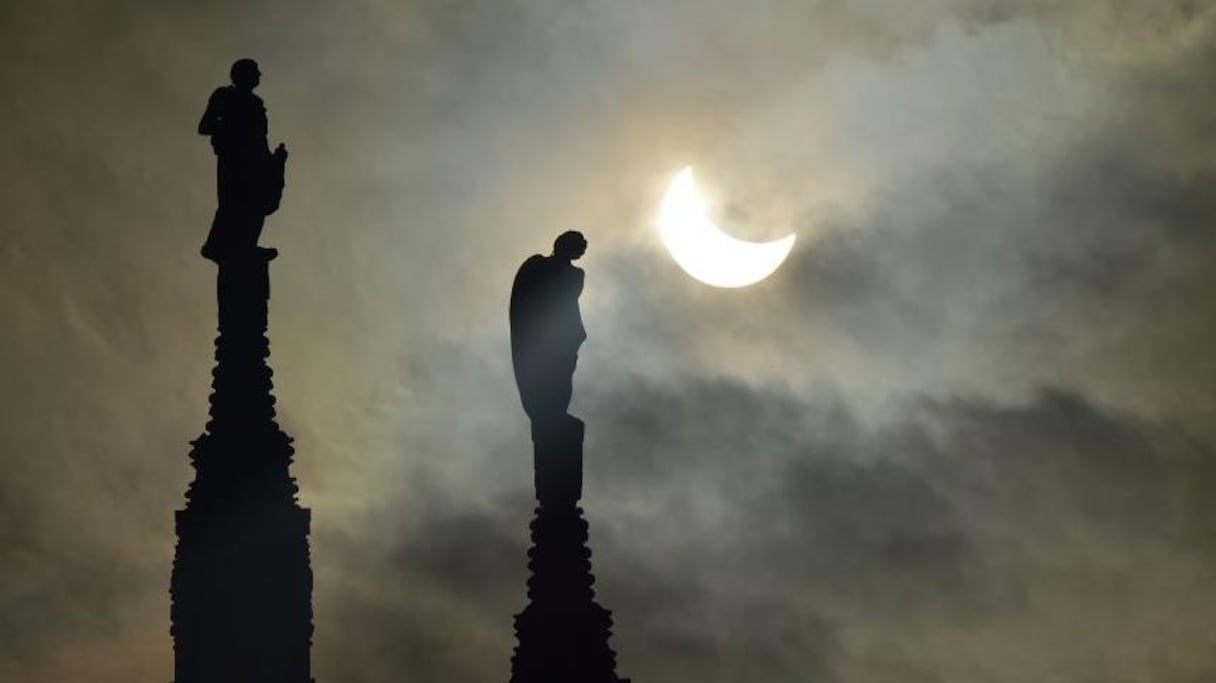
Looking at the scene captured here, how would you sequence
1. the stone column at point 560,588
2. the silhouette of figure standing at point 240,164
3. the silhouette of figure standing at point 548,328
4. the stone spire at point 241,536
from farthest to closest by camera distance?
1. the silhouette of figure standing at point 240,164
2. the stone spire at point 241,536
3. the silhouette of figure standing at point 548,328
4. the stone column at point 560,588

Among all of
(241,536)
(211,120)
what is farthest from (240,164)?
(241,536)

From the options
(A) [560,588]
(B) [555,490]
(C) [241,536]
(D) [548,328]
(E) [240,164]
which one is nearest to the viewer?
(A) [560,588]

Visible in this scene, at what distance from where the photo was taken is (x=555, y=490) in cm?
3048

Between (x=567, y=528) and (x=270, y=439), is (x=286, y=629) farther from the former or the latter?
(x=567, y=528)

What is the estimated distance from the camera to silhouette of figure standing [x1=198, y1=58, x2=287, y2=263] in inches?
1347

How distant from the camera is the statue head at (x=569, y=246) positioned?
32000 mm

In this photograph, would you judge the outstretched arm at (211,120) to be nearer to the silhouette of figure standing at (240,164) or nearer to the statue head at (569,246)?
the silhouette of figure standing at (240,164)

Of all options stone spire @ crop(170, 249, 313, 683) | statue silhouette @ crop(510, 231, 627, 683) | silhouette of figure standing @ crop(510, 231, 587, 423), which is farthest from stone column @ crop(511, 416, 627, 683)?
stone spire @ crop(170, 249, 313, 683)

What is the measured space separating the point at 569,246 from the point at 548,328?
1.44 metres

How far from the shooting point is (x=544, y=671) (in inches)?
1159

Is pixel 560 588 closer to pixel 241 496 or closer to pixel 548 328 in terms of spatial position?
pixel 548 328

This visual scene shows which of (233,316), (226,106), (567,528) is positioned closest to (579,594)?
(567,528)

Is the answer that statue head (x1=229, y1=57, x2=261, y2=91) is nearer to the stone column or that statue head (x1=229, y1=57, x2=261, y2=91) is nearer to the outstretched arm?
the outstretched arm

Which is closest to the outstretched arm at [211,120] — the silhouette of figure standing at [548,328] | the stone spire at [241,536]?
the stone spire at [241,536]
